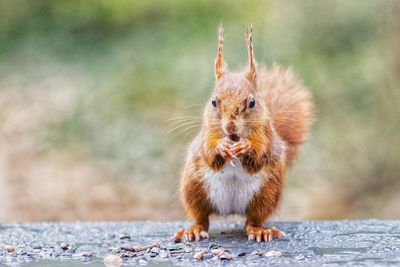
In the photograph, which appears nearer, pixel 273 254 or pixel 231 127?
pixel 273 254

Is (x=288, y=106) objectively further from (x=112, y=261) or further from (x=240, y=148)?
(x=112, y=261)

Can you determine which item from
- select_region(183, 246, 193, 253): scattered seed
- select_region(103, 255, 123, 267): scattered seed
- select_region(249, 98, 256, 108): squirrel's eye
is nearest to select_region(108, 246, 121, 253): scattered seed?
select_region(103, 255, 123, 267): scattered seed

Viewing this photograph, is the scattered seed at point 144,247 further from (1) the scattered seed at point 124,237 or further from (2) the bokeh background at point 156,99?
(2) the bokeh background at point 156,99

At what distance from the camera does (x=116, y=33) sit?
580 centimetres

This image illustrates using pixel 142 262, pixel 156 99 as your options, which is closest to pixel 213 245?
pixel 142 262

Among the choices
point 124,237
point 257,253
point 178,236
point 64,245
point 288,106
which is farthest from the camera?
point 288,106

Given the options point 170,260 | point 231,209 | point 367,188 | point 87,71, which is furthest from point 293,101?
point 87,71

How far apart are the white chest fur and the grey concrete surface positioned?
124mm

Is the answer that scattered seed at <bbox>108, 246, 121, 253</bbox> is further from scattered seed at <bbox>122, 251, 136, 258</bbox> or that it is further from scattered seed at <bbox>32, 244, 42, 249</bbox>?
scattered seed at <bbox>32, 244, 42, 249</bbox>

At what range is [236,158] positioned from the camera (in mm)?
3094

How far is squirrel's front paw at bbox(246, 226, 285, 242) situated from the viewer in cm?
321

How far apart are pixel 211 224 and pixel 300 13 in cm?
244

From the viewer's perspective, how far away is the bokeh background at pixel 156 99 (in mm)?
5551

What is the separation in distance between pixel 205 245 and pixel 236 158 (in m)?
0.31
